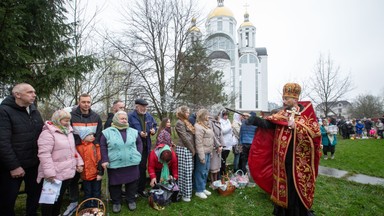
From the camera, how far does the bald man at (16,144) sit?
2.84m

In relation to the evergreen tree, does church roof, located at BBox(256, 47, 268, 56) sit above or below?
above

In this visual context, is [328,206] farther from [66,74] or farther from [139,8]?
[139,8]

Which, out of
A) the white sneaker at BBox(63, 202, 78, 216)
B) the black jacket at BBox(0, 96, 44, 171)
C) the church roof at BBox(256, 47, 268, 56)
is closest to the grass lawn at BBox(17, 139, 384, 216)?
the white sneaker at BBox(63, 202, 78, 216)

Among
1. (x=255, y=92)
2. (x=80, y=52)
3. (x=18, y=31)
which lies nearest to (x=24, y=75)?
(x=18, y=31)

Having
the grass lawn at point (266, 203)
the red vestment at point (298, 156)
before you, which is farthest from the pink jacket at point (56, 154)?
the red vestment at point (298, 156)

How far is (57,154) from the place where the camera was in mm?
3219

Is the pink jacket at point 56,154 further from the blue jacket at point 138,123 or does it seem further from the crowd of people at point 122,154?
the blue jacket at point 138,123

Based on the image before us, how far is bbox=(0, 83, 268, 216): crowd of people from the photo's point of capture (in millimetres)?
3008

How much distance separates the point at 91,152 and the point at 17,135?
1067 mm

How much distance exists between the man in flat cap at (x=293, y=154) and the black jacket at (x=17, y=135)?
323 cm

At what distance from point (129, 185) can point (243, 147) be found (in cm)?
312

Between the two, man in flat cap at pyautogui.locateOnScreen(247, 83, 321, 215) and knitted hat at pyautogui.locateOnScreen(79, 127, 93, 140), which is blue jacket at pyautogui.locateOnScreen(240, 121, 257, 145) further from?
knitted hat at pyautogui.locateOnScreen(79, 127, 93, 140)

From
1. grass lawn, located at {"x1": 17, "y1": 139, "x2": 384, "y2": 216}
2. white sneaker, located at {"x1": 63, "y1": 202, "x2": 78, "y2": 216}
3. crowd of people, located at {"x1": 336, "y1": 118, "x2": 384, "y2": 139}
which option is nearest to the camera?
white sneaker, located at {"x1": 63, "y1": 202, "x2": 78, "y2": 216}

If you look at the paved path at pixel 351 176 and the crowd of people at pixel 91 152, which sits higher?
→ the crowd of people at pixel 91 152
